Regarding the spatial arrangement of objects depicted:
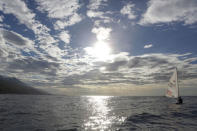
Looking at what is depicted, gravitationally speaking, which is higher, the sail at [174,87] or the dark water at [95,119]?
the sail at [174,87]

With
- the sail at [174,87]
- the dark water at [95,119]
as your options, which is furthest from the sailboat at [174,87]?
the dark water at [95,119]

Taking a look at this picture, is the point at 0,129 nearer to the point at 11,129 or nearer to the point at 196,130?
the point at 11,129

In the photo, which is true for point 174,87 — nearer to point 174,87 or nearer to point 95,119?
point 174,87

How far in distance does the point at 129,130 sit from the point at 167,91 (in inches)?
1466

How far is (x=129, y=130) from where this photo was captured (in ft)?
57.5

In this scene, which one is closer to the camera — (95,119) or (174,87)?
(95,119)

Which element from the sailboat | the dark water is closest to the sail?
the sailboat

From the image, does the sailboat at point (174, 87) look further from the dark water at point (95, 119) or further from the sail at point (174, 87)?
the dark water at point (95, 119)

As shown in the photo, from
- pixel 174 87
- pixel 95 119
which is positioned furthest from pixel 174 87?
pixel 95 119

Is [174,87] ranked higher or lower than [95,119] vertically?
higher

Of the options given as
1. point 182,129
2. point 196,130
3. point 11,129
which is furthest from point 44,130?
point 196,130

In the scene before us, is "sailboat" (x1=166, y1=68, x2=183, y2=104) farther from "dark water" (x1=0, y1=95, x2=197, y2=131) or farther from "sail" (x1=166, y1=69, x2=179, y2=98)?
"dark water" (x1=0, y1=95, x2=197, y2=131)

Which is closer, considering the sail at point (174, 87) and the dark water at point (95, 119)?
the dark water at point (95, 119)

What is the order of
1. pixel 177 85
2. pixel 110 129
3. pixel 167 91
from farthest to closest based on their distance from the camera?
pixel 167 91, pixel 177 85, pixel 110 129
